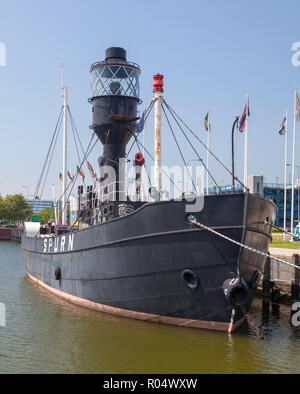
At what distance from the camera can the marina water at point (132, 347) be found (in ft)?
29.1

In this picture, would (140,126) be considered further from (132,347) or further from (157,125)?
(132,347)

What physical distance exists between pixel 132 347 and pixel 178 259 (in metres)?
2.35

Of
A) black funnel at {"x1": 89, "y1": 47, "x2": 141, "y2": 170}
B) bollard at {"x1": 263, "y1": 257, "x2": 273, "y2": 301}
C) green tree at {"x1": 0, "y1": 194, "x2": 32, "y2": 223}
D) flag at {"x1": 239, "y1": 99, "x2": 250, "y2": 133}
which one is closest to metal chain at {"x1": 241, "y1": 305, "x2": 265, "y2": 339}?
bollard at {"x1": 263, "y1": 257, "x2": 273, "y2": 301}

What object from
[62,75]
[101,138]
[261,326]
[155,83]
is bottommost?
[261,326]

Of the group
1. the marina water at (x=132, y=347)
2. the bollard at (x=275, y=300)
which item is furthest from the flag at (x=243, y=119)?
the marina water at (x=132, y=347)

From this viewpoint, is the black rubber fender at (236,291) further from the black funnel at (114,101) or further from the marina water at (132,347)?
the black funnel at (114,101)

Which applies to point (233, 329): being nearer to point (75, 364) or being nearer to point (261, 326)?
point (261, 326)

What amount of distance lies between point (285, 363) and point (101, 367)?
12.9ft

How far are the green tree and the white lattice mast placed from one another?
7038 cm

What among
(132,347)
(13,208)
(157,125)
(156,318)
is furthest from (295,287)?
(13,208)

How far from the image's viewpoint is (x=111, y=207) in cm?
1337

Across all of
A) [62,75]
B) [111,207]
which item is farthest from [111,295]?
[62,75]

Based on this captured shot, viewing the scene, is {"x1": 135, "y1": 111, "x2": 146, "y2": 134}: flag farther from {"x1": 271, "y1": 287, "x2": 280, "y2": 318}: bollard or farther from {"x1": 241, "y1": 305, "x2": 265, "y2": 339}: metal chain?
{"x1": 241, "y1": 305, "x2": 265, "y2": 339}: metal chain

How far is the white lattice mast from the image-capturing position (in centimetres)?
1238
